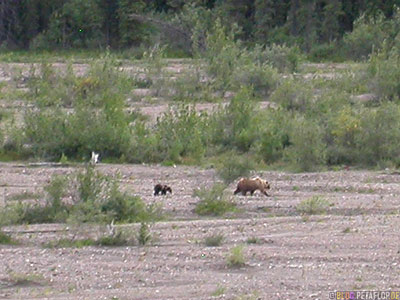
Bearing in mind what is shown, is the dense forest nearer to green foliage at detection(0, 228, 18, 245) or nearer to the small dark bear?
the small dark bear

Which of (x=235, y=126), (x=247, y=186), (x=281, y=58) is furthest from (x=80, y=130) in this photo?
(x=281, y=58)

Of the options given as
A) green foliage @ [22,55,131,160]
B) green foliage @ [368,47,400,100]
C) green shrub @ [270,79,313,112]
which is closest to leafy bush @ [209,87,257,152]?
green foliage @ [22,55,131,160]

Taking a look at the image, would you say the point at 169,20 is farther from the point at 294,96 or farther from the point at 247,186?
the point at 247,186

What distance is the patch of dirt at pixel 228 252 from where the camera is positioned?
35.5 feet

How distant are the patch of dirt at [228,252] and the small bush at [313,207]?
0.44 feet

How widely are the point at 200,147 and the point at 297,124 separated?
A: 90.3 inches

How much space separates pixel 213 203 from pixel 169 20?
41.5m

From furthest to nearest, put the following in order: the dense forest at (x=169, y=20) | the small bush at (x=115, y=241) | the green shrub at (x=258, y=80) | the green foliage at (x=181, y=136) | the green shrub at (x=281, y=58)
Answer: the dense forest at (x=169, y=20) < the green shrub at (x=281, y=58) < the green shrub at (x=258, y=80) < the green foliage at (x=181, y=136) < the small bush at (x=115, y=241)

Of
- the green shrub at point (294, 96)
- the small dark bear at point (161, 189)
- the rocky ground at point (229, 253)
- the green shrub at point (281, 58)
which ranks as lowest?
the rocky ground at point (229, 253)

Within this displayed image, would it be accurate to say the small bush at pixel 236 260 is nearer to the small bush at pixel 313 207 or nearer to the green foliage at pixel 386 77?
the small bush at pixel 313 207

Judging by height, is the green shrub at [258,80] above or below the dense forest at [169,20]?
below

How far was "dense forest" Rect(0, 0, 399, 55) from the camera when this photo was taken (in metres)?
56.4

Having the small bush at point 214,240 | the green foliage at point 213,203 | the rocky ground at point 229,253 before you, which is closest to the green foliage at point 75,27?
the rocky ground at point 229,253

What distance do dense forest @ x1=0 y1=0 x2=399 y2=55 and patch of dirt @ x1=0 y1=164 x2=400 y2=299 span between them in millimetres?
37325
